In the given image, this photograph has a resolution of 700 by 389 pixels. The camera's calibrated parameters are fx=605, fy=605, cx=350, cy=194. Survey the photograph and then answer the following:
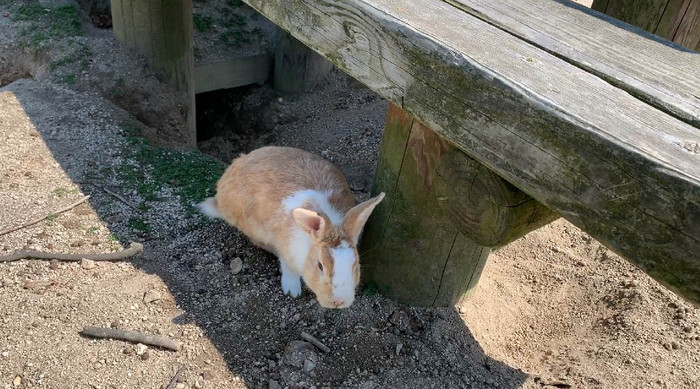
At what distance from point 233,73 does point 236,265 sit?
133 inches

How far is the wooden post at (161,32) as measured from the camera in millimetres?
5156

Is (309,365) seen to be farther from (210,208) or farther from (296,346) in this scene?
(210,208)

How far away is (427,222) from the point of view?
3053 millimetres

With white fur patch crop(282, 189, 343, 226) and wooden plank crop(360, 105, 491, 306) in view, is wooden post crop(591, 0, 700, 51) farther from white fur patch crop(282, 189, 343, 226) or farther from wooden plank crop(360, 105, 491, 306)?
white fur patch crop(282, 189, 343, 226)

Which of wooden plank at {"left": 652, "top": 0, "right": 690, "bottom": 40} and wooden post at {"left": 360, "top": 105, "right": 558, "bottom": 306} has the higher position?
wooden plank at {"left": 652, "top": 0, "right": 690, "bottom": 40}

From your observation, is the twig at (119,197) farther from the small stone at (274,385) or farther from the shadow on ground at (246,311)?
the small stone at (274,385)

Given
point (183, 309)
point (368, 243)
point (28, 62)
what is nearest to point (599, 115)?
point (368, 243)

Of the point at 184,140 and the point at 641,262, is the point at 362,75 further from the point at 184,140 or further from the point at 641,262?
the point at 184,140

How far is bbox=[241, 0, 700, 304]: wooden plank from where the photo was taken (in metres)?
1.42

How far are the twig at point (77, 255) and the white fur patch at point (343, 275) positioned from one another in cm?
122

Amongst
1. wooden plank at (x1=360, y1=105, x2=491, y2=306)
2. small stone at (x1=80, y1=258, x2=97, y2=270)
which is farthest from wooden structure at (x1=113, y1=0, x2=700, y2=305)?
small stone at (x1=80, y1=258, x2=97, y2=270)

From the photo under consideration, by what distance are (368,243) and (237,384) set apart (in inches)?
41.1

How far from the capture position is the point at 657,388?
2.95 m

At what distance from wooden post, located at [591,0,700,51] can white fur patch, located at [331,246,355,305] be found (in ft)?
6.35
